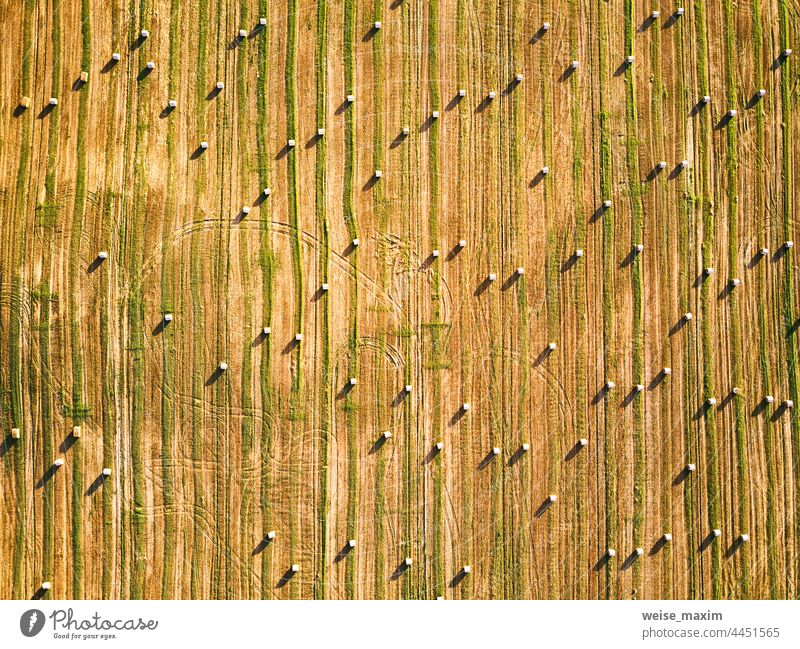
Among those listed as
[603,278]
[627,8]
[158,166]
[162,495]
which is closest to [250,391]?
[162,495]

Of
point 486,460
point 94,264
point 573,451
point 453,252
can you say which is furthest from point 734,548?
point 94,264

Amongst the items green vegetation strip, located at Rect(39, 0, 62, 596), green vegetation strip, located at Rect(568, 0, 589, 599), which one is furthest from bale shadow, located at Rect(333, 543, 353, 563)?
green vegetation strip, located at Rect(39, 0, 62, 596)

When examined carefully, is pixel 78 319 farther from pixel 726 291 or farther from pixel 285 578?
pixel 726 291

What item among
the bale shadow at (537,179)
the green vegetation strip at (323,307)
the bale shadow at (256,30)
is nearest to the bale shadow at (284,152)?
the green vegetation strip at (323,307)

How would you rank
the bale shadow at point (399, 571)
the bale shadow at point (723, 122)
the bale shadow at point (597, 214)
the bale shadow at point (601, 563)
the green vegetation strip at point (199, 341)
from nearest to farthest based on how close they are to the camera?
1. the green vegetation strip at point (199, 341)
2. the bale shadow at point (399, 571)
3. the bale shadow at point (601, 563)
4. the bale shadow at point (597, 214)
5. the bale shadow at point (723, 122)

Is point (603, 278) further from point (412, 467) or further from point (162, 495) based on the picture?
point (162, 495)
